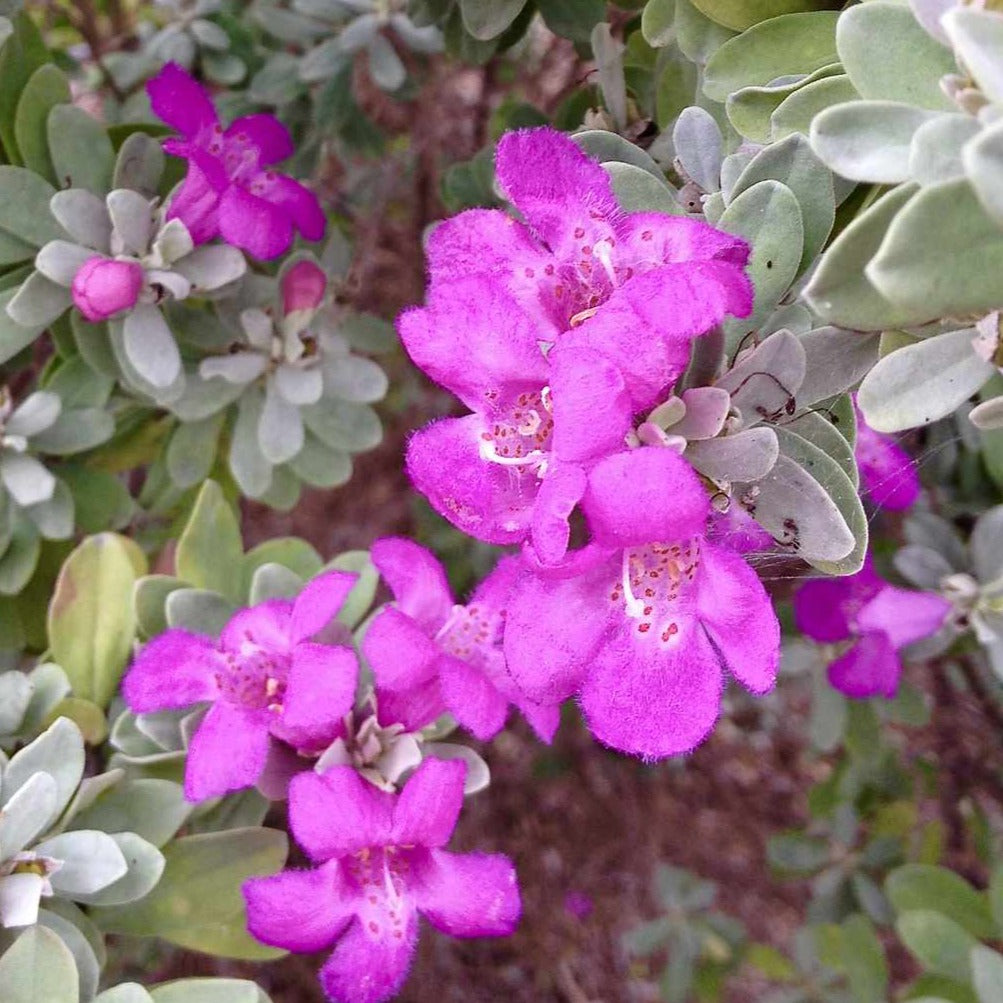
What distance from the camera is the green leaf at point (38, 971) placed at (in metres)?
0.97

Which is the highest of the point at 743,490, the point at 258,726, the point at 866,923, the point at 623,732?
the point at 743,490

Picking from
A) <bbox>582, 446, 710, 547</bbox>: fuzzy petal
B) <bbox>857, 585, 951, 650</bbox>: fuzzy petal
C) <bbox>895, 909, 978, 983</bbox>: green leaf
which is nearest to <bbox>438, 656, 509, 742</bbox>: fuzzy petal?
<bbox>582, 446, 710, 547</bbox>: fuzzy petal

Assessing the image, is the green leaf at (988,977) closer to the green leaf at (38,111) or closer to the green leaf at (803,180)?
the green leaf at (803,180)

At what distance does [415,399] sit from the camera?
269cm

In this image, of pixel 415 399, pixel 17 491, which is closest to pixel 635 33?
pixel 17 491

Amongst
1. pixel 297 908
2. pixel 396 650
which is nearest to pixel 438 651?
pixel 396 650

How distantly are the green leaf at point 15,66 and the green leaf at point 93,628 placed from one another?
0.54 meters

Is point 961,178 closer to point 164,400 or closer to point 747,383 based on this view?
point 747,383

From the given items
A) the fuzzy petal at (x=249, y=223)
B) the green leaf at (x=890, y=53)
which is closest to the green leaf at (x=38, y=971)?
A: the fuzzy petal at (x=249, y=223)

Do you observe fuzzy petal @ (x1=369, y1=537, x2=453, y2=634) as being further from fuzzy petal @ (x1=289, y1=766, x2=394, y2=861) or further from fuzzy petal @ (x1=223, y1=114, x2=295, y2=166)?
fuzzy petal @ (x1=223, y1=114, x2=295, y2=166)

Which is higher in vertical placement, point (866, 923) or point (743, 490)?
point (743, 490)

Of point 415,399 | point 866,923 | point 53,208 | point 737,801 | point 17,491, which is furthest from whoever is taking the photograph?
point 737,801

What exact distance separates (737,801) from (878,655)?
1.74m

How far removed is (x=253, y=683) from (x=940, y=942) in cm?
111
